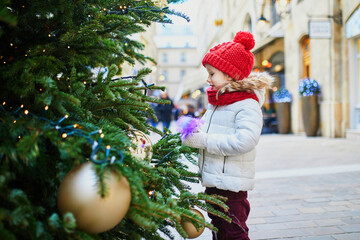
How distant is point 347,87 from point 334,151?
3.53m

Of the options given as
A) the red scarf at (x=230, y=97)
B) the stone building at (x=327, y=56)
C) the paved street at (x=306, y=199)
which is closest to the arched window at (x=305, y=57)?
the stone building at (x=327, y=56)

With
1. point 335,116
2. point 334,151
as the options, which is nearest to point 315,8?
point 335,116

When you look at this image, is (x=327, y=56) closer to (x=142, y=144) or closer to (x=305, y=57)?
(x=305, y=57)

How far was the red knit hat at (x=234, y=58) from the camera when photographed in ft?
6.40

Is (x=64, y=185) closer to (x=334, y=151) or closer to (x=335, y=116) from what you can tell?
(x=334, y=151)

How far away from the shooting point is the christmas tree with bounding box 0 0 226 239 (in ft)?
3.39

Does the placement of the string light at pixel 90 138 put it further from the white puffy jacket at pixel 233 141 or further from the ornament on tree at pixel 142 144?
the white puffy jacket at pixel 233 141

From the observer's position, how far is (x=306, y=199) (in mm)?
3660

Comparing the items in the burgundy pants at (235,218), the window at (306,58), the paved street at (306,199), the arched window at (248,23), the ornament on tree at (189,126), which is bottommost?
the paved street at (306,199)

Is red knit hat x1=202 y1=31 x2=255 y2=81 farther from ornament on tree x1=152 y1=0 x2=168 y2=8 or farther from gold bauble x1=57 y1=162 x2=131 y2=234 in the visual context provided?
gold bauble x1=57 y1=162 x2=131 y2=234

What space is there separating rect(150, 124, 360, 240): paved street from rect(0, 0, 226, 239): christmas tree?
4.57 ft

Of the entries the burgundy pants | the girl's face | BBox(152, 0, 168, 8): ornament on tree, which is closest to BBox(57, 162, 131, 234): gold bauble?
the burgundy pants

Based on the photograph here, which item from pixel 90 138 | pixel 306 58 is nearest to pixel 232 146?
pixel 90 138

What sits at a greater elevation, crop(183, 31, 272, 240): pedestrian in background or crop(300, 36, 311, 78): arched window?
crop(300, 36, 311, 78): arched window
